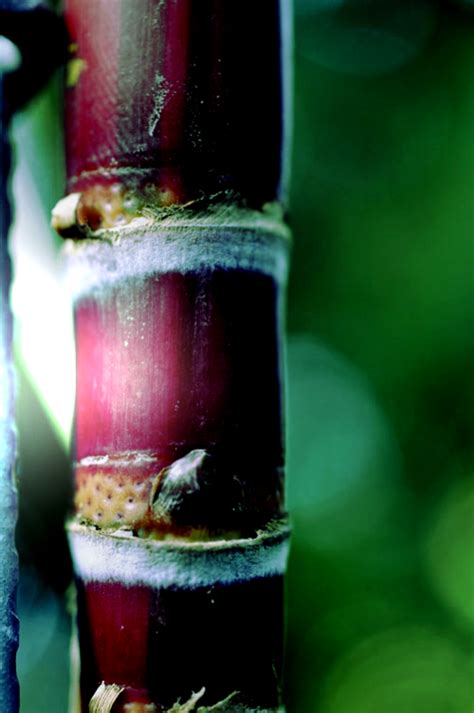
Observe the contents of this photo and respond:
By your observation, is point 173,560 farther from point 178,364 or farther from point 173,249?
point 173,249

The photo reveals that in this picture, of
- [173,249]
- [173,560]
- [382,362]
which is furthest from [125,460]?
[382,362]

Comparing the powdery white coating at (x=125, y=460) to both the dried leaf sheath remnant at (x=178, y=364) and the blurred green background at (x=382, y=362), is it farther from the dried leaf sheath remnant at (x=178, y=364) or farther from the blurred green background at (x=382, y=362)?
the blurred green background at (x=382, y=362)

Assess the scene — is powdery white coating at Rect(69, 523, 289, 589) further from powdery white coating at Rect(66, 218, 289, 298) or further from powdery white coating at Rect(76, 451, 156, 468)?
powdery white coating at Rect(66, 218, 289, 298)

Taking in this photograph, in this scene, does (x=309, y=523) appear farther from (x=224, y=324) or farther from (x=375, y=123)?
(x=224, y=324)

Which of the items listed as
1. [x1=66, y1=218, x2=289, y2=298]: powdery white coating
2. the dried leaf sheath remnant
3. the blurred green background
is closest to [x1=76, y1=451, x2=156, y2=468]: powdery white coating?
the dried leaf sheath remnant

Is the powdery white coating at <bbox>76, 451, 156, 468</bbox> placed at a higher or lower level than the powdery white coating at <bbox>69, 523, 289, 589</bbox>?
higher

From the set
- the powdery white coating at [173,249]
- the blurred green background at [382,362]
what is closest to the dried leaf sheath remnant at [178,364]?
the powdery white coating at [173,249]
